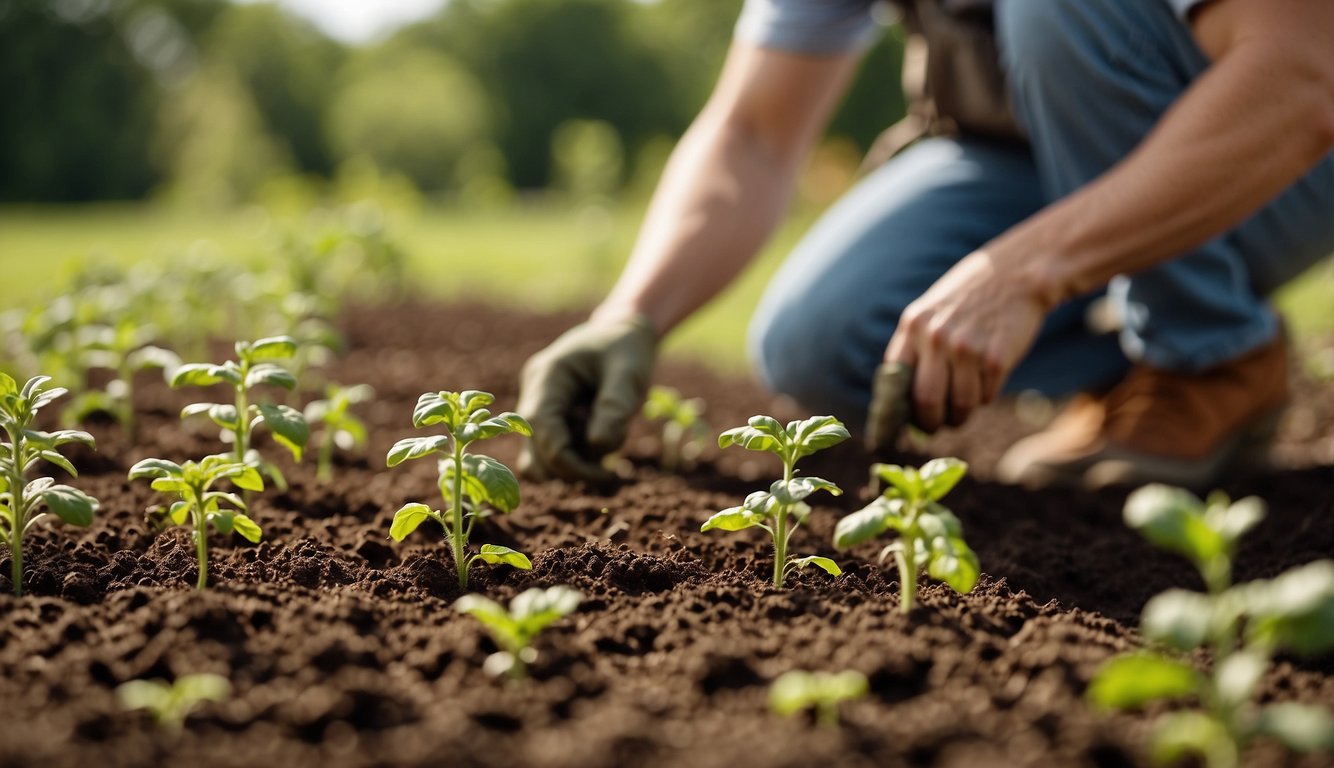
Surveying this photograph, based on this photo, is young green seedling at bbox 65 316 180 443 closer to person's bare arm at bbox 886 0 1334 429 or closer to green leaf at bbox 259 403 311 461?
green leaf at bbox 259 403 311 461

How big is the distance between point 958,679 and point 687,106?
1598 inches

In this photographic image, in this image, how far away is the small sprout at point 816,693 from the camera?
123cm

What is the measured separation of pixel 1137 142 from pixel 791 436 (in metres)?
1.44

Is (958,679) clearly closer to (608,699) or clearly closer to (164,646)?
(608,699)

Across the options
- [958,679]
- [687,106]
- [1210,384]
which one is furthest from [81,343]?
[687,106]

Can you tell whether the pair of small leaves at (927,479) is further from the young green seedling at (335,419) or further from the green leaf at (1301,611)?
the young green seedling at (335,419)

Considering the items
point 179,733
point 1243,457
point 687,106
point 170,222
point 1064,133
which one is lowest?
point 1243,457

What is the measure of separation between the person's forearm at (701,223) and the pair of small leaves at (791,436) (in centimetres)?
98

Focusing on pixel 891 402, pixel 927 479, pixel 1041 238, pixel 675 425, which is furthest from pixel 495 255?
pixel 927 479

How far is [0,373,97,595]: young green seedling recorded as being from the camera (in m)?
1.62

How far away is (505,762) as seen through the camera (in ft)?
3.97

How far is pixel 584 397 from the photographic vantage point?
262 centimetres

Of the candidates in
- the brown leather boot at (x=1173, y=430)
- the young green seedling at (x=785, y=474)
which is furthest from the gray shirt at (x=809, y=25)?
the young green seedling at (x=785, y=474)

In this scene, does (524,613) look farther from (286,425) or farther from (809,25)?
(809,25)
